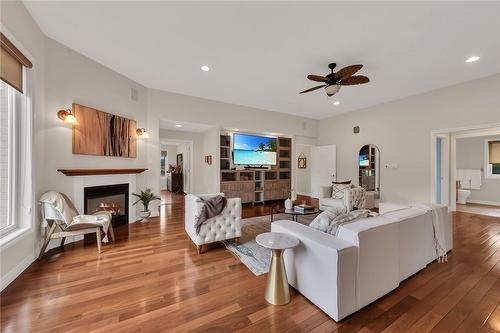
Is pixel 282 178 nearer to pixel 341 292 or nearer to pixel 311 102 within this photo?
pixel 311 102

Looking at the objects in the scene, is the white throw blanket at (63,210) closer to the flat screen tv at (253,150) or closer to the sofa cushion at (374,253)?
the sofa cushion at (374,253)

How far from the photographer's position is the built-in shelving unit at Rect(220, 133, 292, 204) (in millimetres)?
5957

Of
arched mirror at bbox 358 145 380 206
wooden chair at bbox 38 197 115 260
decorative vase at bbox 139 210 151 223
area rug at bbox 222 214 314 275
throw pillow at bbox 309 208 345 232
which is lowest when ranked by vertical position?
area rug at bbox 222 214 314 275

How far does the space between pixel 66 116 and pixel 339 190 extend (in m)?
5.29

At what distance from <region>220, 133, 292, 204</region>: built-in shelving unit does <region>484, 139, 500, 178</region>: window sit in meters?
5.90

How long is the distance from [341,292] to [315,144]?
6.29m

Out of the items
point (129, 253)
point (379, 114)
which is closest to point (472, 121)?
point (379, 114)

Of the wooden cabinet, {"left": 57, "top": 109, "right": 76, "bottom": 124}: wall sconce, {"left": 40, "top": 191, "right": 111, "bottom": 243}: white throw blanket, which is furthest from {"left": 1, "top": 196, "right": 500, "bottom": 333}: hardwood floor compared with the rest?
the wooden cabinet

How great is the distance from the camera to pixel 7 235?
7.13 feet

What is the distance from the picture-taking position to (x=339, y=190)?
15.6 ft

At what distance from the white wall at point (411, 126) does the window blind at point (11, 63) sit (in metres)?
6.84

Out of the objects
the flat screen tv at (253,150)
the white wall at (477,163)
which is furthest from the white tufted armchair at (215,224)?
the white wall at (477,163)

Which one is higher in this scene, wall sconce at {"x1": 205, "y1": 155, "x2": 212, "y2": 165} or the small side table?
wall sconce at {"x1": 205, "y1": 155, "x2": 212, "y2": 165}

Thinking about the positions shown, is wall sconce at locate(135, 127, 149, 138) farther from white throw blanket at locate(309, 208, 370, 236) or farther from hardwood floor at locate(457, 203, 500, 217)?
hardwood floor at locate(457, 203, 500, 217)
